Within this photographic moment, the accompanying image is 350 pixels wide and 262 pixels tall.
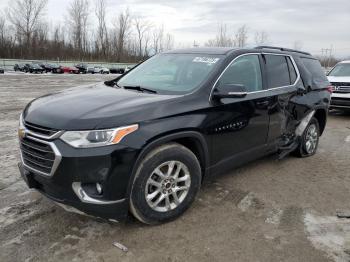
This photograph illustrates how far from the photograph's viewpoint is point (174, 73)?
4.32 metres

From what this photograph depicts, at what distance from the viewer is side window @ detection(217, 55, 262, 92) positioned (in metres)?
4.18

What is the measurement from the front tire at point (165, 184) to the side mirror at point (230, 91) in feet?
2.35

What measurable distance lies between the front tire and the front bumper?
173 mm

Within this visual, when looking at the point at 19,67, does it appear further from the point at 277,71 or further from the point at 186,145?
the point at 186,145

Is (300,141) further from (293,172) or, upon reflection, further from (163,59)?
(163,59)

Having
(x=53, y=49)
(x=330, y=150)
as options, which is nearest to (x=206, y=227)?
(x=330, y=150)

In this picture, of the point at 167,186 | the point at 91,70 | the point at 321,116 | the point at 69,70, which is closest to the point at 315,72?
the point at 321,116

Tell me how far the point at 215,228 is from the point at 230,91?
1.44m

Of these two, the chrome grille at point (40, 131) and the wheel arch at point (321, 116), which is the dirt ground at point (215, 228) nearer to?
the chrome grille at point (40, 131)

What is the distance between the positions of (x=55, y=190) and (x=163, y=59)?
2410mm

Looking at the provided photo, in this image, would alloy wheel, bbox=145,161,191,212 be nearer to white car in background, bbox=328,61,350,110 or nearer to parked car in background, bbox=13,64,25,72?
white car in background, bbox=328,61,350,110

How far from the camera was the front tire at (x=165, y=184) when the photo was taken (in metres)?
3.30

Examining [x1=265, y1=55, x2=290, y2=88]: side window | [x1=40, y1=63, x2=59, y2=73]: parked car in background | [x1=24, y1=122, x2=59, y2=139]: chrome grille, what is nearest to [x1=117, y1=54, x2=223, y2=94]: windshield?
[x1=265, y1=55, x2=290, y2=88]: side window

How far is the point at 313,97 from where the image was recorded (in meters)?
5.82
